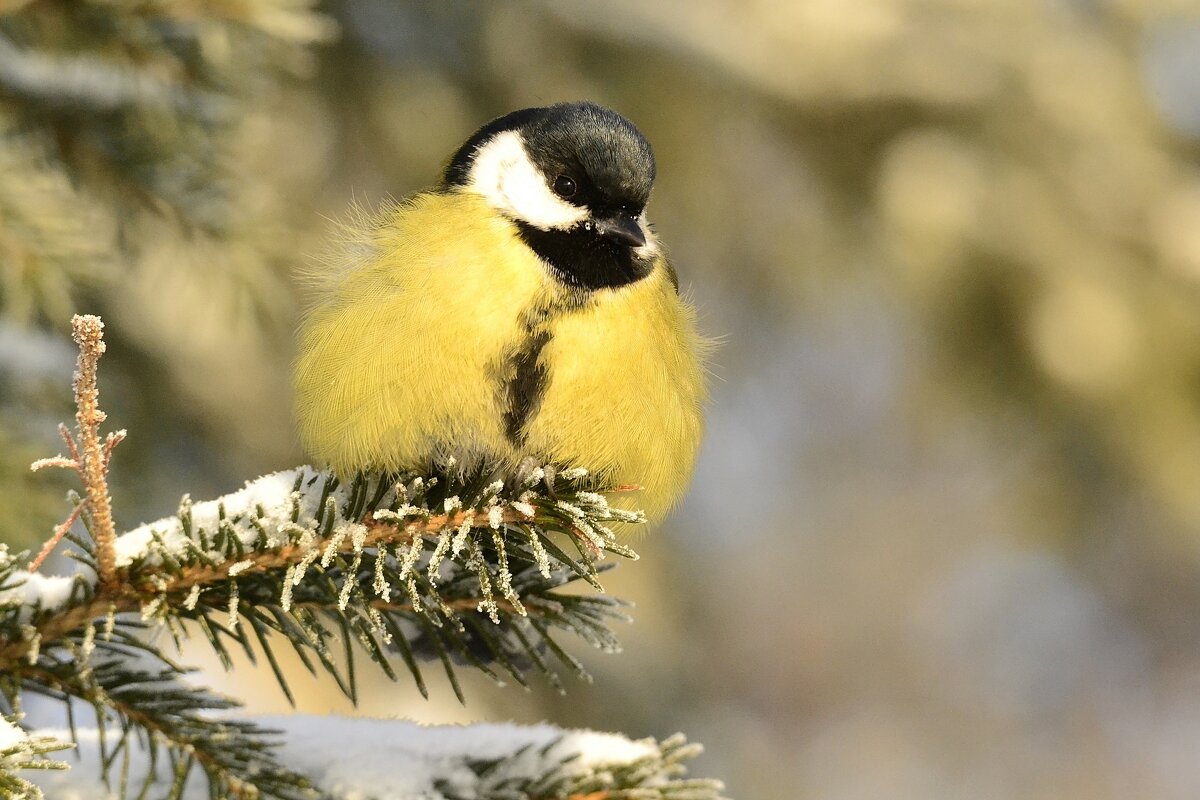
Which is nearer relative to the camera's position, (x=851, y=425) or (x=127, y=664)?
(x=127, y=664)

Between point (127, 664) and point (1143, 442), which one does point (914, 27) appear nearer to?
point (1143, 442)

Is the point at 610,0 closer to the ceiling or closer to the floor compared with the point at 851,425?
closer to the floor

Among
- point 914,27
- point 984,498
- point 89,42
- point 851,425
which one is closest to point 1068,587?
point 984,498

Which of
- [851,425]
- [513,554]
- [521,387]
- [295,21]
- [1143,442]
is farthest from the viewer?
[851,425]

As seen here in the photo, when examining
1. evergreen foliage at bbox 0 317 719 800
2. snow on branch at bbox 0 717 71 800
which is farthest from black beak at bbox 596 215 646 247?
snow on branch at bbox 0 717 71 800

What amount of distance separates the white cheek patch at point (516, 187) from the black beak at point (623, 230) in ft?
0.14

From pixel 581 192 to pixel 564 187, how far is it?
40 millimetres

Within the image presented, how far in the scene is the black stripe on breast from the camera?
1.77 meters

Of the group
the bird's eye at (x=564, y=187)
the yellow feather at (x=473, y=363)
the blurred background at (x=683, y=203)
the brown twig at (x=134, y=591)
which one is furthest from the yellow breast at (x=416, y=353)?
the brown twig at (x=134, y=591)

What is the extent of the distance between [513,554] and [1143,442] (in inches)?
86.9

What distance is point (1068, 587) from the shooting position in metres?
6.87

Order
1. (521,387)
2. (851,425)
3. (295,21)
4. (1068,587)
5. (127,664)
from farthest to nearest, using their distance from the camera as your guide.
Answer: (851,425) → (1068,587) → (295,21) → (521,387) → (127,664)

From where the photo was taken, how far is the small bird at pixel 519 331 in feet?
5.81

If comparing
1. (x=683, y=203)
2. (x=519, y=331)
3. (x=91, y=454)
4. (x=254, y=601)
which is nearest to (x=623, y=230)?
(x=519, y=331)
